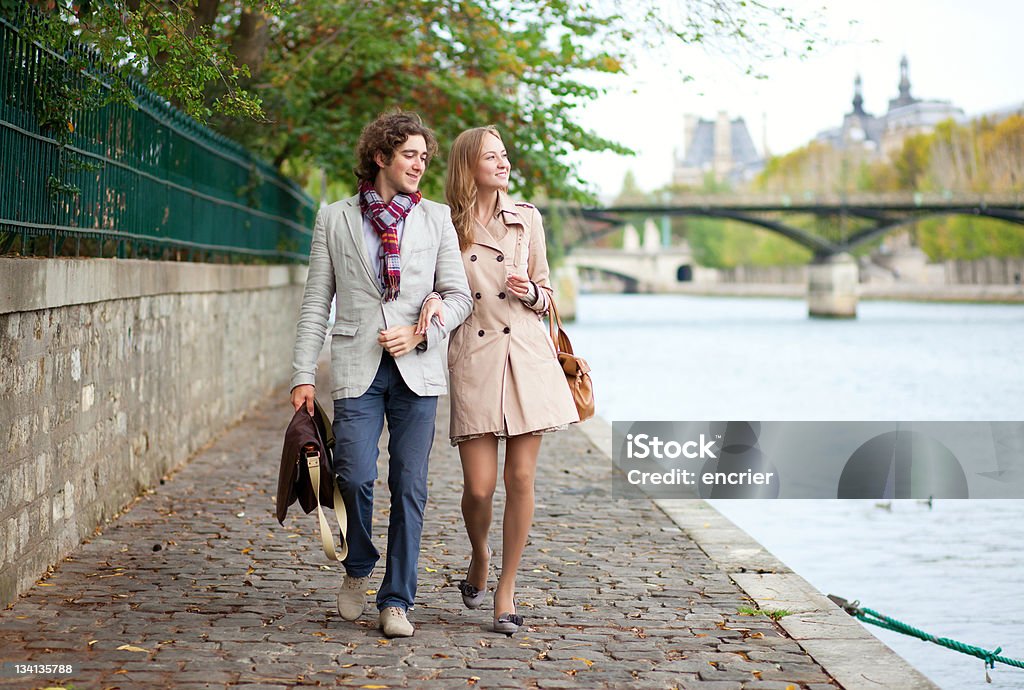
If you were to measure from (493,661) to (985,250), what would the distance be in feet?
276

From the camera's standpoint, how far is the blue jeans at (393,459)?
4.64 m

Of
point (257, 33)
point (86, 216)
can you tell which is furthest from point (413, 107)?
point (86, 216)

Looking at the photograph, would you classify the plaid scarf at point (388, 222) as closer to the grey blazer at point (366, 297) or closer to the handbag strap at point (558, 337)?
the grey blazer at point (366, 297)

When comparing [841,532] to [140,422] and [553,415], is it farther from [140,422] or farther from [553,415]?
[553,415]

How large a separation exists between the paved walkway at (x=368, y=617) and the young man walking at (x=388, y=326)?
1.23 feet

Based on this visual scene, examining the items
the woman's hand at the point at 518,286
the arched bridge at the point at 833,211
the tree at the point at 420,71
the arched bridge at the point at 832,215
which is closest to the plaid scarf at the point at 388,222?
the woman's hand at the point at 518,286

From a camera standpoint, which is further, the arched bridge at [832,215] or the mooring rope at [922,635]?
the arched bridge at [832,215]

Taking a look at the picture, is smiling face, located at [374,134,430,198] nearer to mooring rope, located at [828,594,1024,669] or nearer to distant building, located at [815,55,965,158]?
mooring rope, located at [828,594,1024,669]

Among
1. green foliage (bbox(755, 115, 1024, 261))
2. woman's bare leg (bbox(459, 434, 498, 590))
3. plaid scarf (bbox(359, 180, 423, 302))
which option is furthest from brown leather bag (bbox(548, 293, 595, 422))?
green foliage (bbox(755, 115, 1024, 261))

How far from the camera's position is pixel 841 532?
10.1 meters

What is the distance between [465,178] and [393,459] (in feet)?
3.26

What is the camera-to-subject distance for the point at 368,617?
197 inches

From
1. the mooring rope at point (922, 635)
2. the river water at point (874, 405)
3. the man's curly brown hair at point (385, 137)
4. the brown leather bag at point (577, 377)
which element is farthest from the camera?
the river water at point (874, 405)

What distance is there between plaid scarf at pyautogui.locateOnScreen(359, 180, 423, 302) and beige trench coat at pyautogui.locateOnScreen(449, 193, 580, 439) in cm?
33
